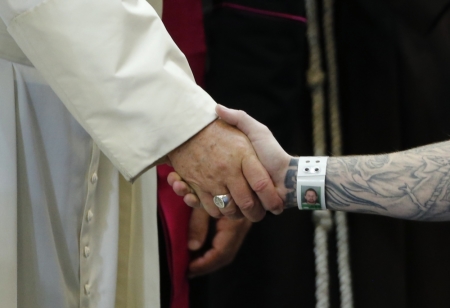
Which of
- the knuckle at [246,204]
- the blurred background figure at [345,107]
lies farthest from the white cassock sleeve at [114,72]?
the blurred background figure at [345,107]

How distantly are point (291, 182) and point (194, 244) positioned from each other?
23 cm

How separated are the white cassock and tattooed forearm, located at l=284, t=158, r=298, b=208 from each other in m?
0.12

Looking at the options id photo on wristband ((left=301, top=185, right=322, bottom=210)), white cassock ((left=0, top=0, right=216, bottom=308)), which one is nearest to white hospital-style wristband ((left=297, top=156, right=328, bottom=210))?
id photo on wristband ((left=301, top=185, right=322, bottom=210))

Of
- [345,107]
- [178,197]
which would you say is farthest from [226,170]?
[345,107]

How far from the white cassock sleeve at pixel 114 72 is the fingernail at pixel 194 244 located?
248 millimetres

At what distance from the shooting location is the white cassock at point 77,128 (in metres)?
0.63

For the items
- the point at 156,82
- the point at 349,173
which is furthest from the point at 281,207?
the point at 156,82

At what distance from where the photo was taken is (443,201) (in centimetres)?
63

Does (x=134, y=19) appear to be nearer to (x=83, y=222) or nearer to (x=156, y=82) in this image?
(x=156, y=82)

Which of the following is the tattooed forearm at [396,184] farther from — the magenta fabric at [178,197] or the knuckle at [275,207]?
the magenta fabric at [178,197]

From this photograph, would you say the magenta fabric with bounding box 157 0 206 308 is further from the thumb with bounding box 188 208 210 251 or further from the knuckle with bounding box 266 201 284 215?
the knuckle with bounding box 266 201 284 215

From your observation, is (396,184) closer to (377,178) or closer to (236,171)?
(377,178)

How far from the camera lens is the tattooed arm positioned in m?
0.64

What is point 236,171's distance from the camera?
711mm
